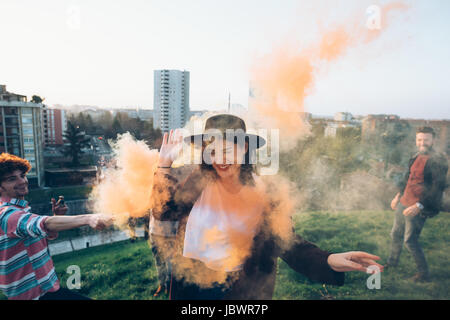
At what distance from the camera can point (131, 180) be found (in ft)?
9.14

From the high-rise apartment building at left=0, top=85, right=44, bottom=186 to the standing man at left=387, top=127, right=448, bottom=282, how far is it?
7528 mm

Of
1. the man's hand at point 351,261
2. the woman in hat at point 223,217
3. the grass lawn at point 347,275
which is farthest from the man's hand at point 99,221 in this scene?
the man's hand at point 351,261

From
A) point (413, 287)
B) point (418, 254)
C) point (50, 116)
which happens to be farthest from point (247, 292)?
point (50, 116)

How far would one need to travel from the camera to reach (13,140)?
585 cm

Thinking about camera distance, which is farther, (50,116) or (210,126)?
(50,116)

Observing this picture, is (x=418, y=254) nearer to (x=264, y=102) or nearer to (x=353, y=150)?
(x=353, y=150)

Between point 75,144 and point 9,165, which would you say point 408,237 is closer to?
point 9,165

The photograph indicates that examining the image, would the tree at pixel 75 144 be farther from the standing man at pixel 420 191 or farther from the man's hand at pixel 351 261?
the standing man at pixel 420 191

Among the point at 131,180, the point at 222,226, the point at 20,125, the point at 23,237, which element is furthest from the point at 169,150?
the point at 20,125

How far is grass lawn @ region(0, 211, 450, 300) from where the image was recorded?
3193 mm

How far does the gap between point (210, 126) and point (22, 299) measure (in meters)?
2.26

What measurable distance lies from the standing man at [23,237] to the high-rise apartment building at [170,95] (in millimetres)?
1511

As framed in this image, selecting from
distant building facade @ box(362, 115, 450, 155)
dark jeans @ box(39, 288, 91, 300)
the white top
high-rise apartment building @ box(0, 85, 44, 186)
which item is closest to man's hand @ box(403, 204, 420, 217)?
distant building facade @ box(362, 115, 450, 155)

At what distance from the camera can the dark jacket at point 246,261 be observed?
7.56 ft
